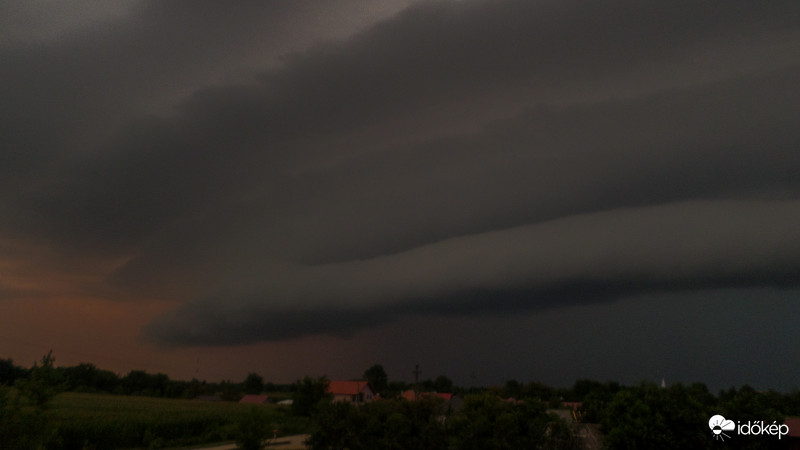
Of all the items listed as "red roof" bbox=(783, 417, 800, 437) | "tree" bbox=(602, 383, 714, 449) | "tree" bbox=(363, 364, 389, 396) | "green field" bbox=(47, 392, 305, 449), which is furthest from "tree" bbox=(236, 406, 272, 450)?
"tree" bbox=(363, 364, 389, 396)

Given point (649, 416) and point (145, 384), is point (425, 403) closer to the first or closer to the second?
point (649, 416)

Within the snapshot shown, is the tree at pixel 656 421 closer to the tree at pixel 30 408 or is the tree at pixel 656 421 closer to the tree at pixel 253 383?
the tree at pixel 30 408

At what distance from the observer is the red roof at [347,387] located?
132m

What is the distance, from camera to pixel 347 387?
13612cm

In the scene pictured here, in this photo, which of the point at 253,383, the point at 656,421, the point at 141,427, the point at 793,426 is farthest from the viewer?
the point at 253,383

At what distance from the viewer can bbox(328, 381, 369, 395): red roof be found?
132 meters

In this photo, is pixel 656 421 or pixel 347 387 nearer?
pixel 656 421

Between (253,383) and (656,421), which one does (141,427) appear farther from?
(253,383)

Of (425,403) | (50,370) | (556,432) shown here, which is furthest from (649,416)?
(50,370)

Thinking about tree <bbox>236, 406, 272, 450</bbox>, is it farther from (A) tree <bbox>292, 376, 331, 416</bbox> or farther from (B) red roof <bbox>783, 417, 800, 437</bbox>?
(A) tree <bbox>292, 376, 331, 416</bbox>

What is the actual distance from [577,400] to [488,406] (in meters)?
100

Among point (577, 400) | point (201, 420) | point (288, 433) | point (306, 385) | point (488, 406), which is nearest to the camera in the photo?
point (488, 406)

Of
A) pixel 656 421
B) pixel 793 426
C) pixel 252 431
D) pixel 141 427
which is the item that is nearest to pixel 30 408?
pixel 252 431

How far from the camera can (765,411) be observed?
127ft
